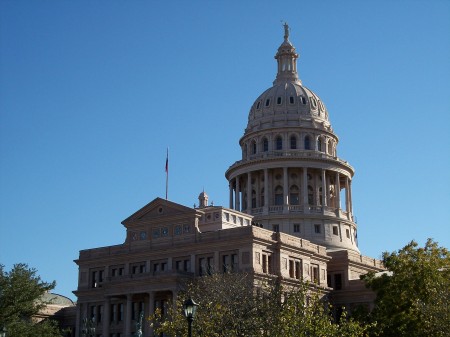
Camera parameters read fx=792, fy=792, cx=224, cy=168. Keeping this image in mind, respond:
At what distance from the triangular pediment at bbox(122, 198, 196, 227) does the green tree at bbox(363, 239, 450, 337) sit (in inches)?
1081

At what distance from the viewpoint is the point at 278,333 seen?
1901 inches

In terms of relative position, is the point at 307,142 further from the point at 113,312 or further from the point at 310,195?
the point at 113,312

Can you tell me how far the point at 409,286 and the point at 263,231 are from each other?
2335 centimetres

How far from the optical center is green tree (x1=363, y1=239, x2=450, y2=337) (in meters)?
66.4

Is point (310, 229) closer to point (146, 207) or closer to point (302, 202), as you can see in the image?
point (302, 202)

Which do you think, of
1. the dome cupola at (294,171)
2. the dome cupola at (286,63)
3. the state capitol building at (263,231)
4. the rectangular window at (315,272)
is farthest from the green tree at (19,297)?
the dome cupola at (286,63)

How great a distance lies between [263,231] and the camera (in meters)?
88.8

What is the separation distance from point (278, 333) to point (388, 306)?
83.5 feet

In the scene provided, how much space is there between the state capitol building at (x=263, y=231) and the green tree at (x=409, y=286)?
1610cm

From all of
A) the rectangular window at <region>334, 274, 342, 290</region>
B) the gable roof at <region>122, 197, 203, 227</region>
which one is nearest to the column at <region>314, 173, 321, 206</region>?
the rectangular window at <region>334, 274, 342, 290</region>

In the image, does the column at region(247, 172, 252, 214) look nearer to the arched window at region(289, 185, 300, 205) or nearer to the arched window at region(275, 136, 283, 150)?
the arched window at region(289, 185, 300, 205)

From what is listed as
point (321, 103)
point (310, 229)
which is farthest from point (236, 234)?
point (321, 103)

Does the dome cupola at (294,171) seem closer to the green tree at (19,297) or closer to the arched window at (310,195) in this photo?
the arched window at (310,195)

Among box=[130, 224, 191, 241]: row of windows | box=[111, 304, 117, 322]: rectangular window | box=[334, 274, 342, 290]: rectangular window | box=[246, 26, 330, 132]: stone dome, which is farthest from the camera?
box=[246, 26, 330, 132]: stone dome
